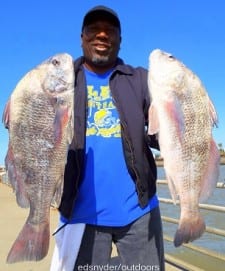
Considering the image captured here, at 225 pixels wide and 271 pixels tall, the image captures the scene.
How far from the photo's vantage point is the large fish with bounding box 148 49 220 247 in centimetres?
298

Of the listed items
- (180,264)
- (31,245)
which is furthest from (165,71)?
(180,264)

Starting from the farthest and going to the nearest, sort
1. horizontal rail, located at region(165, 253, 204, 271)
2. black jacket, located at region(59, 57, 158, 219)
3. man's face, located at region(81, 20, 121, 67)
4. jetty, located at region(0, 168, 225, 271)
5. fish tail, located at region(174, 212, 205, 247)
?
horizontal rail, located at region(165, 253, 204, 271) < jetty, located at region(0, 168, 225, 271) < man's face, located at region(81, 20, 121, 67) < black jacket, located at region(59, 57, 158, 219) < fish tail, located at region(174, 212, 205, 247)

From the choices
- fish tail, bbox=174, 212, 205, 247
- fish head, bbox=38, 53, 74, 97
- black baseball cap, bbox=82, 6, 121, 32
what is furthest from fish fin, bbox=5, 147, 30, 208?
black baseball cap, bbox=82, 6, 121, 32

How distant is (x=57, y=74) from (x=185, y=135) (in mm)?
905

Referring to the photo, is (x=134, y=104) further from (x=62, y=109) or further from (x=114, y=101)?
(x=62, y=109)

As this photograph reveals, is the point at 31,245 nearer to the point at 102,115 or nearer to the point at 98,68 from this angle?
the point at 102,115

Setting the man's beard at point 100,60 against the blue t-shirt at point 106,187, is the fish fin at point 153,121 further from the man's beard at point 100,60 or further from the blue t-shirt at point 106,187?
the man's beard at point 100,60

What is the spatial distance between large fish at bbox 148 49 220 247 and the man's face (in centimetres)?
46

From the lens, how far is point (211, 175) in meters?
3.06

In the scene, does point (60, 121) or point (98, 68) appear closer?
point (60, 121)

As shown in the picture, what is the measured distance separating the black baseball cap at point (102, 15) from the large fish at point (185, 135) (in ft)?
1.83

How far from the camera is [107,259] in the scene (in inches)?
134

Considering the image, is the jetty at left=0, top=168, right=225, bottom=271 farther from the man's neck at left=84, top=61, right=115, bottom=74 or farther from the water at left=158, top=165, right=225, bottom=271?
the man's neck at left=84, top=61, right=115, bottom=74

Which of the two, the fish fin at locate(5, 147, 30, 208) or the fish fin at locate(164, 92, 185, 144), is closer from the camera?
the fish fin at locate(164, 92, 185, 144)
